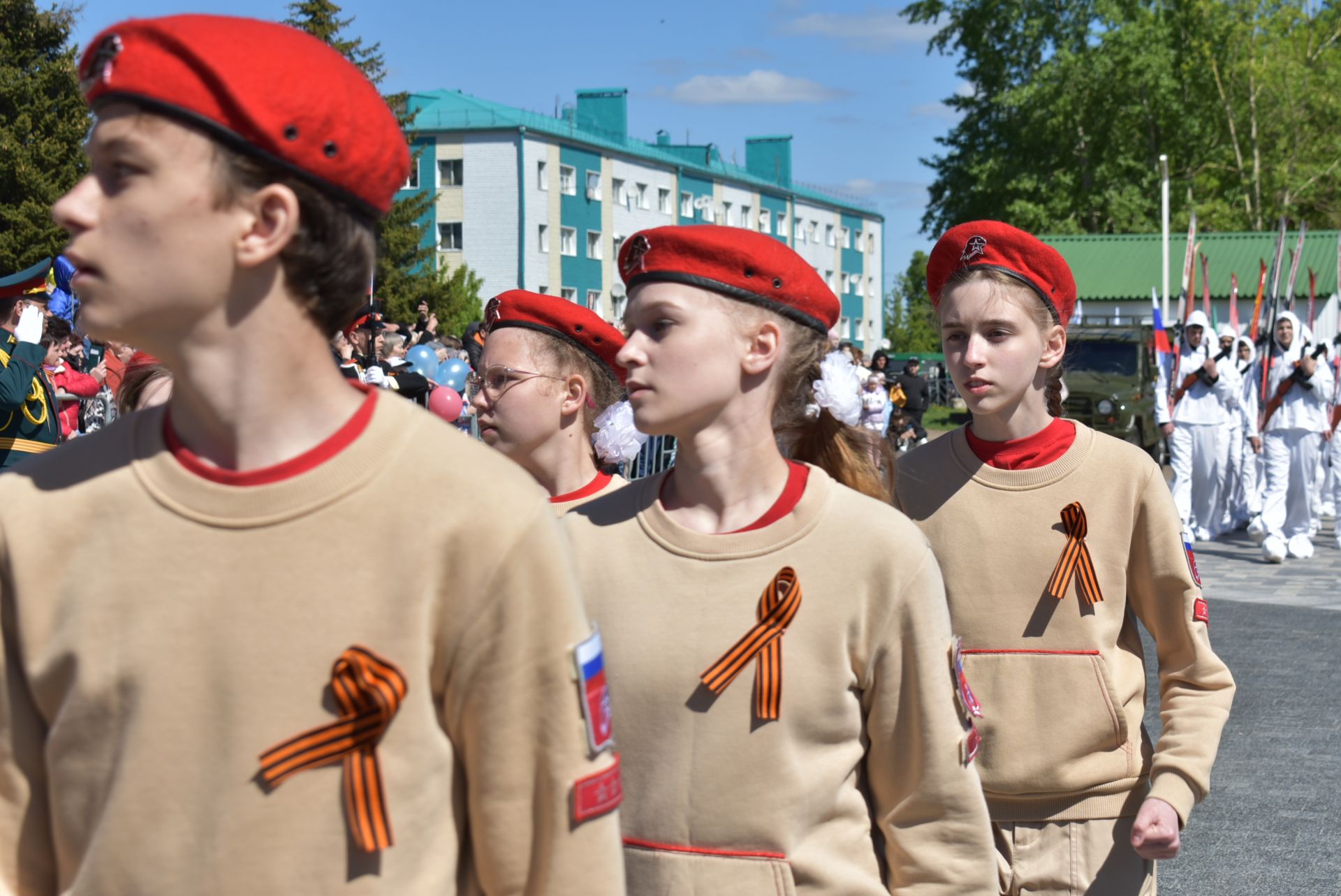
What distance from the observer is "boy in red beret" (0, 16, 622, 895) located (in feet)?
5.78

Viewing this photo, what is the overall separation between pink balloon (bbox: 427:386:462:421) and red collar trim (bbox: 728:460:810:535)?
330 inches

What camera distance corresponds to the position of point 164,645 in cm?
177

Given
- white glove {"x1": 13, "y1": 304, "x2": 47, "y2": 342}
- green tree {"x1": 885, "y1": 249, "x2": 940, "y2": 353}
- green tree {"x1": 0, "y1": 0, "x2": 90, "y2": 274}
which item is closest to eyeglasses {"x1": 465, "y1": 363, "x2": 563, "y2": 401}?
white glove {"x1": 13, "y1": 304, "x2": 47, "y2": 342}

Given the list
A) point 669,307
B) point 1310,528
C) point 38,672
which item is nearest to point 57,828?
point 38,672

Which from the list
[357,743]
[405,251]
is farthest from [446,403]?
[405,251]

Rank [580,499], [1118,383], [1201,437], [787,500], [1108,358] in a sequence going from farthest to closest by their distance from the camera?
[1108,358]
[1118,383]
[1201,437]
[580,499]
[787,500]

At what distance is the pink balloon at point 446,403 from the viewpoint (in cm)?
1126

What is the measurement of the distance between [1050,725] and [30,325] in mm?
8276

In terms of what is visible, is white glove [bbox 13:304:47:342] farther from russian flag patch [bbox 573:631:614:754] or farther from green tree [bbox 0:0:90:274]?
green tree [bbox 0:0:90:274]

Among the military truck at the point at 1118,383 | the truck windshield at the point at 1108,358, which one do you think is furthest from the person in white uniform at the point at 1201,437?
the truck windshield at the point at 1108,358

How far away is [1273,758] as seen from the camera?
783cm

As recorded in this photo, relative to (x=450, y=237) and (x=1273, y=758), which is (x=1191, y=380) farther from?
(x=450, y=237)

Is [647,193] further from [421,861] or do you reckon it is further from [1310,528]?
[421,861]

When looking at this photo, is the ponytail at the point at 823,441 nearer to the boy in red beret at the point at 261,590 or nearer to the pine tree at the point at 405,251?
the boy in red beret at the point at 261,590
